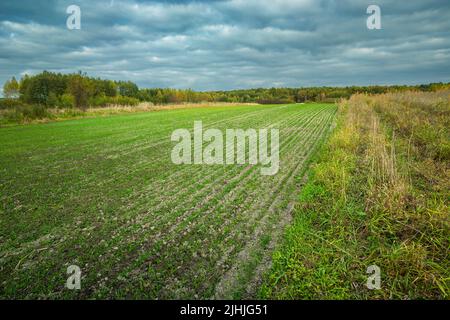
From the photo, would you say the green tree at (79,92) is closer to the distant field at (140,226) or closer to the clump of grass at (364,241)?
the distant field at (140,226)

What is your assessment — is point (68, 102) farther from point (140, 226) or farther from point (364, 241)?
point (364, 241)

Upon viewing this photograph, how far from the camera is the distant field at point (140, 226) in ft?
9.59

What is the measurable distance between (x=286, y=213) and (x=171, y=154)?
5555mm

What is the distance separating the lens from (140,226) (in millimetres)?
4129

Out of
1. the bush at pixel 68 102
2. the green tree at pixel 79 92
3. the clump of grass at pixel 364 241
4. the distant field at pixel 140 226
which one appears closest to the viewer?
the clump of grass at pixel 364 241

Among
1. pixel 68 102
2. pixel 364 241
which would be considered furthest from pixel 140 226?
pixel 68 102

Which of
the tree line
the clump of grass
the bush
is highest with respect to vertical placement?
the tree line

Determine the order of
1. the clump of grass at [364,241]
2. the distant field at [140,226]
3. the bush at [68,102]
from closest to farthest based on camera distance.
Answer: the clump of grass at [364,241] → the distant field at [140,226] → the bush at [68,102]

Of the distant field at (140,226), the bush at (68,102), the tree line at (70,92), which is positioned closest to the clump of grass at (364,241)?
the distant field at (140,226)

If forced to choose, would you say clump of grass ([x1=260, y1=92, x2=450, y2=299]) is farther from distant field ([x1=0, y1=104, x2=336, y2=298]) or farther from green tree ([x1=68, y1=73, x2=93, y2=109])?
green tree ([x1=68, y1=73, x2=93, y2=109])

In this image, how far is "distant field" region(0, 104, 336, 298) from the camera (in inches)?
115

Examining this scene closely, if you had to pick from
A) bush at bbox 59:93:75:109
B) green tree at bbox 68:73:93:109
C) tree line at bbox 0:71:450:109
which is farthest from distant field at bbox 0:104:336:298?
green tree at bbox 68:73:93:109

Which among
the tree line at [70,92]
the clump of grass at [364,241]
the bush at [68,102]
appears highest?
the tree line at [70,92]
